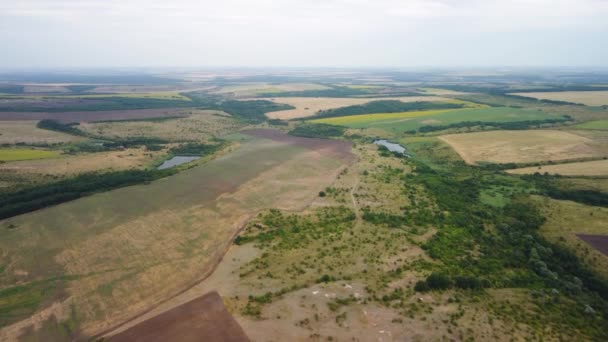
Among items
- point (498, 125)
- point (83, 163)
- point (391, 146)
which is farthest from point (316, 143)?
point (498, 125)

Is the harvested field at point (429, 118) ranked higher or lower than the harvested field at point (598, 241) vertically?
higher

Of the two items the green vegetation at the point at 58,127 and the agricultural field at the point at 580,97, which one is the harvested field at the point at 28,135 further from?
the agricultural field at the point at 580,97

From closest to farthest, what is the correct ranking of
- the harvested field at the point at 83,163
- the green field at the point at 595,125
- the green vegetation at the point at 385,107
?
the harvested field at the point at 83,163, the green field at the point at 595,125, the green vegetation at the point at 385,107

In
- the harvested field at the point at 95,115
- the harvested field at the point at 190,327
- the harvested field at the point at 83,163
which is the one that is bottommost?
the harvested field at the point at 190,327

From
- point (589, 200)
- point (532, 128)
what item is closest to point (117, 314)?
point (589, 200)

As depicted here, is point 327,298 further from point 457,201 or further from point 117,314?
point 457,201

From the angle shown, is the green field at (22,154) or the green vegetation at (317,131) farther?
the green vegetation at (317,131)

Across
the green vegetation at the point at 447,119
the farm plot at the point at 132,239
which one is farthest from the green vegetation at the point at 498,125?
the farm plot at the point at 132,239

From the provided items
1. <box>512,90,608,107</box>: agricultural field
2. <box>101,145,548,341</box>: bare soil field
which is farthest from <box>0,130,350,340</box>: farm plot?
<box>512,90,608,107</box>: agricultural field
